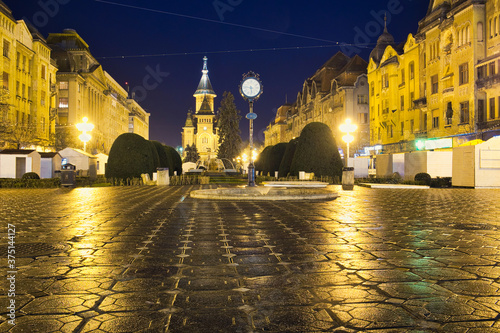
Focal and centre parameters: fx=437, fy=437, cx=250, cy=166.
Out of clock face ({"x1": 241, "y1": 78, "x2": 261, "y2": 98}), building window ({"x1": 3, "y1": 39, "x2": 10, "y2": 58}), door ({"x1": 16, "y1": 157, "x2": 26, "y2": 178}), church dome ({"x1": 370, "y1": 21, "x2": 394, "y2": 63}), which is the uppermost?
church dome ({"x1": 370, "y1": 21, "x2": 394, "y2": 63})

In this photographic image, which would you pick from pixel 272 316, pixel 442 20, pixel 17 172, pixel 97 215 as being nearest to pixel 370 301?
pixel 272 316

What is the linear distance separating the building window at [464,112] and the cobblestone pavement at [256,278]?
28508mm

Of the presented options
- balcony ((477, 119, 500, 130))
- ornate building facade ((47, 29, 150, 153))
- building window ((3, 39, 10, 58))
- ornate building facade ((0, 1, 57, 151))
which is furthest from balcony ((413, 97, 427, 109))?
ornate building facade ((47, 29, 150, 153))

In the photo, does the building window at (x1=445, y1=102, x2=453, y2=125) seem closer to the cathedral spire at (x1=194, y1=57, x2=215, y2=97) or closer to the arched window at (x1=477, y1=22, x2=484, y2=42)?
the arched window at (x1=477, y1=22, x2=484, y2=42)

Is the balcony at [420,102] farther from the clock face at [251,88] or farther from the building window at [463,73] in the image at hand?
the clock face at [251,88]

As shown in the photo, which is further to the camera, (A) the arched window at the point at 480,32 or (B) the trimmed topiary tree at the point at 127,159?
(B) the trimmed topiary tree at the point at 127,159

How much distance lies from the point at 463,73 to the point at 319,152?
518 inches

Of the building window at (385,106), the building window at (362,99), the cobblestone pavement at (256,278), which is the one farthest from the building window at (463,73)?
the cobblestone pavement at (256,278)

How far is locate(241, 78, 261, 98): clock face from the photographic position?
22.4 meters

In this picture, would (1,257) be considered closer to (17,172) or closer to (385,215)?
(385,215)

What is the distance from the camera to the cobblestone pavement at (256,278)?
3342 mm

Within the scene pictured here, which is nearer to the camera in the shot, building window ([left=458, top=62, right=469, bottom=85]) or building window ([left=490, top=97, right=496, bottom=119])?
building window ([left=490, top=97, right=496, bottom=119])

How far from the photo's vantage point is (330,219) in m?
9.95

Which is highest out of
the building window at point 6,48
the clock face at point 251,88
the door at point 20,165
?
the building window at point 6,48
